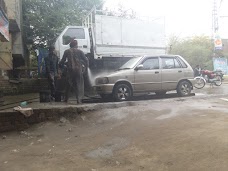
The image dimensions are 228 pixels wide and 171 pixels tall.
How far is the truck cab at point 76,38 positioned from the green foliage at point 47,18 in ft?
12.9

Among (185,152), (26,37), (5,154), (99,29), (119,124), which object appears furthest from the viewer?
(26,37)

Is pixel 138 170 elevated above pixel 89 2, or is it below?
below

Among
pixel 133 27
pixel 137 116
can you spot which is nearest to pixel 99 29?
pixel 133 27

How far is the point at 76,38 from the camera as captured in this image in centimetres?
1091

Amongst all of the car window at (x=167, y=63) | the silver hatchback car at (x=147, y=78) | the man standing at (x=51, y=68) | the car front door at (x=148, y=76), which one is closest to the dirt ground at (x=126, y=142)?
the silver hatchback car at (x=147, y=78)

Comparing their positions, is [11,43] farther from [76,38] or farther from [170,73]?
[170,73]

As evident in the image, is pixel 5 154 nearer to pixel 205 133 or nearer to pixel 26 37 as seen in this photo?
pixel 205 133

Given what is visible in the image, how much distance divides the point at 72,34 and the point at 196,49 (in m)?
27.8

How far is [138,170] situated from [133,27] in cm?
829

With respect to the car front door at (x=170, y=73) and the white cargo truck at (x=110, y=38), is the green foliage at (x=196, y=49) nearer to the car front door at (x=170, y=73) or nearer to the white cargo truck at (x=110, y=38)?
the white cargo truck at (x=110, y=38)

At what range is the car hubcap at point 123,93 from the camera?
8.46 meters

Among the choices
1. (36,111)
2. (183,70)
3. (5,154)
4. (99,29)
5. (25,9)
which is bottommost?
(5,154)

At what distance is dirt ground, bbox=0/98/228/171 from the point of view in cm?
390

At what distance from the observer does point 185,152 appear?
4121 mm
